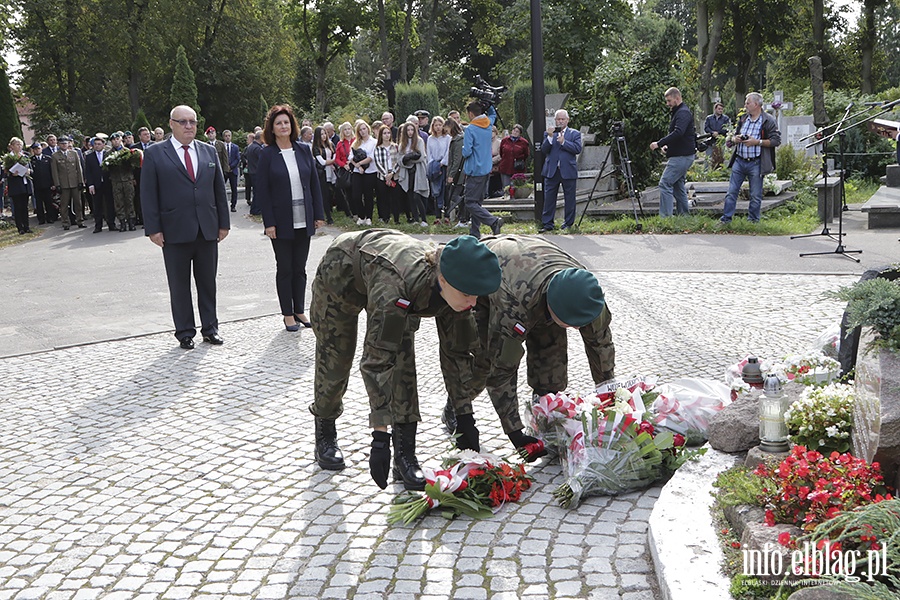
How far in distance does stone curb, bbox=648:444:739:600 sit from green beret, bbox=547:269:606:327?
925 mm

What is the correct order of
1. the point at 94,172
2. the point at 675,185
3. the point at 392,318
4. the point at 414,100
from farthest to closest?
the point at 414,100, the point at 94,172, the point at 675,185, the point at 392,318

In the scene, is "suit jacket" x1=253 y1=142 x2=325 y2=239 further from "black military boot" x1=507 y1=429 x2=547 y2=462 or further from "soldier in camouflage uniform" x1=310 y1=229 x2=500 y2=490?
"black military boot" x1=507 y1=429 x2=547 y2=462

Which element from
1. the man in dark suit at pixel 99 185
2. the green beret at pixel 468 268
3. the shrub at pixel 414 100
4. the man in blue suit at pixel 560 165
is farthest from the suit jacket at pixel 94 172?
the green beret at pixel 468 268

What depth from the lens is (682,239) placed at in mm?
13898

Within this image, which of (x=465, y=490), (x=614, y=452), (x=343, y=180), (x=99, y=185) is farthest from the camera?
(x=99, y=185)

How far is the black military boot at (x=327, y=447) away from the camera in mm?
5473

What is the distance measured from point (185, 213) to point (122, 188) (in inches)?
478

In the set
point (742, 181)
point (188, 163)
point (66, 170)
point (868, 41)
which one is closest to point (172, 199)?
point (188, 163)

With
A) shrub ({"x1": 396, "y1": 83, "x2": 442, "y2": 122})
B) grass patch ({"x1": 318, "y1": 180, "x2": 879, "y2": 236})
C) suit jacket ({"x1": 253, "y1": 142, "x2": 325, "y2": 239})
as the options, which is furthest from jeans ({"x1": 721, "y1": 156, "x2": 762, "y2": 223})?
shrub ({"x1": 396, "y1": 83, "x2": 442, "y2": 122})

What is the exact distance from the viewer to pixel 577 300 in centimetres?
461

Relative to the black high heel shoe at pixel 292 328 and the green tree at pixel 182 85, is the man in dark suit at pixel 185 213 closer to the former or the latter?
the black high heel shoe at pixel 292 328

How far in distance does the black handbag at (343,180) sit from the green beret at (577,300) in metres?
14.2

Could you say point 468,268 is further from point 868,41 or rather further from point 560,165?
point 868,41

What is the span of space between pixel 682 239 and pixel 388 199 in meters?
6.38
